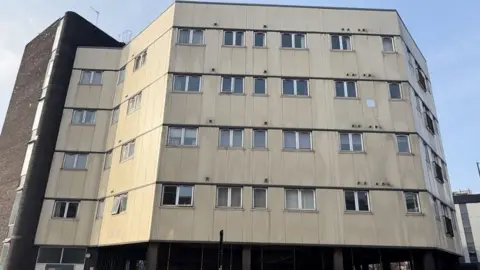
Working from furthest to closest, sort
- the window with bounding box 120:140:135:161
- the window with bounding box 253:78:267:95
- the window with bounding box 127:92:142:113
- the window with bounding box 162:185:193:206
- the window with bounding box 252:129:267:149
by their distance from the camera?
1. the window with bounding box 127:92:142:113
2. the window with bounding box 120:140:135:161
3. the window with bounding box 253:78:267:95
4. the window with bounding box 252:129:267:149
5. the window with bounding box 162:185:193:206

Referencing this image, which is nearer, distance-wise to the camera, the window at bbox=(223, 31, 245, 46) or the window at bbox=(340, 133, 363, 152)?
the window at bbox=(340, 133, 363, 152)

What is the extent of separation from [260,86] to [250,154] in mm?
4164

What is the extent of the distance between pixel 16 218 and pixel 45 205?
1.75 metres

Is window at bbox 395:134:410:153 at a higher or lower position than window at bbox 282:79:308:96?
lower

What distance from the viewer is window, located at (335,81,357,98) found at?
21.6 metres

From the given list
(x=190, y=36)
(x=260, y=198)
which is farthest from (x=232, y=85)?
(x=260, y=198)

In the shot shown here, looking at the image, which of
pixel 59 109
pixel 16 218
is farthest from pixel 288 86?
pixel 16 218

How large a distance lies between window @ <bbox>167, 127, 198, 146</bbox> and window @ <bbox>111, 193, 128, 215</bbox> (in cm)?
415

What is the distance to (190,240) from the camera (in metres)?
18.5

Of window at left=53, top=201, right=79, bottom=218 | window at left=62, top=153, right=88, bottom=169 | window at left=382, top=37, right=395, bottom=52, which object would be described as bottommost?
window at left=53, top=201, right=79, bottom=218

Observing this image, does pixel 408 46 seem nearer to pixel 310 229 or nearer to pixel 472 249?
pixel 310 229

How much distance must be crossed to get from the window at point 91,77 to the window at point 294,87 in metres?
13.0

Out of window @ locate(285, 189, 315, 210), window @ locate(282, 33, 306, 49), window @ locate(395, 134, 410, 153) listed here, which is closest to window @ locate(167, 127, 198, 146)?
window @ locate(285, 189, 315, 210)

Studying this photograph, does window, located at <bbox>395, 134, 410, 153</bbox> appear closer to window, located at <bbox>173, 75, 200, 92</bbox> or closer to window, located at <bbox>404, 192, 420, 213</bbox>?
window, located at <bbox>404, 192, 420, 213</bbox>
